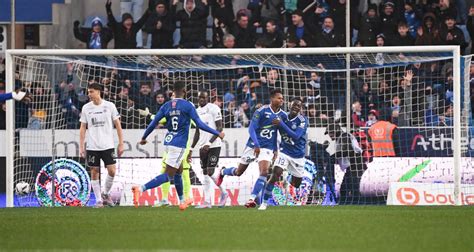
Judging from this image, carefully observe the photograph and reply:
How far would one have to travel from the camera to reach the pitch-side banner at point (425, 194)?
22641mm

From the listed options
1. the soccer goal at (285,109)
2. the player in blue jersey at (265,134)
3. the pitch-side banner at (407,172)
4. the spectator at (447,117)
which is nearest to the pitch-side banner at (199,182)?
the soccer goal at (285,109)

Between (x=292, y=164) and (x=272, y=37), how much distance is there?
614 centimetres

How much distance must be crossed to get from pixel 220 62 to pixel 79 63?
3268 mm

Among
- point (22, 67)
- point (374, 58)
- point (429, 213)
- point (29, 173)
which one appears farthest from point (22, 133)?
point (429, 213)

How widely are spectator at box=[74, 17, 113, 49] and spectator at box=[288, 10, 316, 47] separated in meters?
4.23

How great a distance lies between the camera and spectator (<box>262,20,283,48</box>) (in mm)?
27091

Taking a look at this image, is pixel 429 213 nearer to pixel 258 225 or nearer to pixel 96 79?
pixel 258 225

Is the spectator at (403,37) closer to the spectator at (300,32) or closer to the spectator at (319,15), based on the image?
the spectator at (319,15)

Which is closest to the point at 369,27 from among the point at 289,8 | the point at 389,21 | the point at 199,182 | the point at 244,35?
the point at 389,21

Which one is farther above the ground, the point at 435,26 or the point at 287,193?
the point at 435,26

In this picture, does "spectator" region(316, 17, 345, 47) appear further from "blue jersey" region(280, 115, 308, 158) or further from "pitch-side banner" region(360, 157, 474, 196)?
"blue jersey" region(280, 115, 308, 158)

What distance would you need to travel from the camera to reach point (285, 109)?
936 inches

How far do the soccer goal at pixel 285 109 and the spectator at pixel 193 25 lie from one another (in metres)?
2.75

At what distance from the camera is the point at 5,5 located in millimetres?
27516
